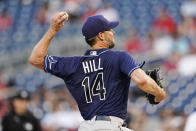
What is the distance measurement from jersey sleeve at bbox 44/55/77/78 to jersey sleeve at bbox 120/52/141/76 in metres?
0.45

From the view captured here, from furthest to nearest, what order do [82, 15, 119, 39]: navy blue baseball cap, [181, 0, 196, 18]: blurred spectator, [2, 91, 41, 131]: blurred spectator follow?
[181, 0, 196, 18]: blurred spectator
[2, 91, 41, 131]: blurred spectator
[82, 15, 119, 39]: navy blue baseball cap

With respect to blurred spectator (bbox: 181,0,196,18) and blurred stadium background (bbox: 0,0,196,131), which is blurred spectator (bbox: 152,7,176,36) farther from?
blurred spectator (bbox: 181,0,196,18)

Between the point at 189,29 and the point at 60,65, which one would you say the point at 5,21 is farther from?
the point at 60,65

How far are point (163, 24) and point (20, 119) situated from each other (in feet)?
23.8

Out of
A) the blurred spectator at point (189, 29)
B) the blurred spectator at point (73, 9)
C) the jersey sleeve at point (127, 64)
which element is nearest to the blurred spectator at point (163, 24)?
the blurred spectator at point (189, 29)

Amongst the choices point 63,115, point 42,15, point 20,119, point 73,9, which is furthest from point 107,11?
point 20,119

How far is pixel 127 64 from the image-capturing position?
18.5 ft

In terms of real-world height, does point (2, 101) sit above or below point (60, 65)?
below

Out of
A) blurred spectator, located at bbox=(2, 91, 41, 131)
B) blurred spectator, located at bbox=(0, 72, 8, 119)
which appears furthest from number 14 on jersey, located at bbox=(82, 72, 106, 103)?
blurred spectator, located at bbox=(0, 72, 8, 119)

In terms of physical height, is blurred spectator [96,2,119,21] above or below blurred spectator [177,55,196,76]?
above

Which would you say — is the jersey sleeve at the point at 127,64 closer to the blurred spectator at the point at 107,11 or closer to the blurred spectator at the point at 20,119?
the blurred spectator at the point at 20,119

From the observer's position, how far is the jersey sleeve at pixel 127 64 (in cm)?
558

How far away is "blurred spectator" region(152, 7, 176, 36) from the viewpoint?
15.6 meters

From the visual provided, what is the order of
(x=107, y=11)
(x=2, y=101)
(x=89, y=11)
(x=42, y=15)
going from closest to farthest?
(x=2, y=101), (x=107, y=11), (x=89, y=11), (x=42, y=15)
